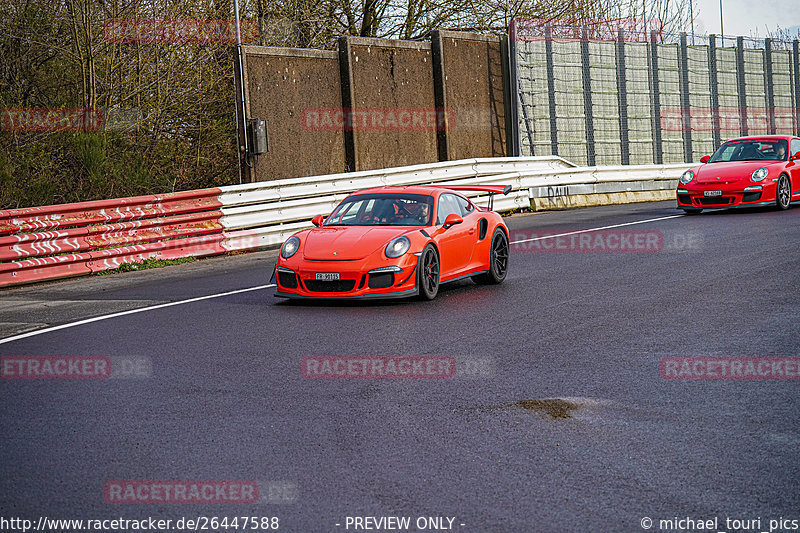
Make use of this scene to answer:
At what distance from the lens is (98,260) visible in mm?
14641

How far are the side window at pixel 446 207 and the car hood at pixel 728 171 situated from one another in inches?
360

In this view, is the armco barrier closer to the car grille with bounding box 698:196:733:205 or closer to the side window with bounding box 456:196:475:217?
the car grille with bounding box 698:196:733:205

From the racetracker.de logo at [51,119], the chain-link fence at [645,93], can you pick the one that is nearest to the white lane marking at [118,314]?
the racetracker.de logo at [51,119]

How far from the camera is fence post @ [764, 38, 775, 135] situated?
31.6 m

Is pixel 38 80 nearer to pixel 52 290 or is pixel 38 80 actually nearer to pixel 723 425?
pixel 52 290

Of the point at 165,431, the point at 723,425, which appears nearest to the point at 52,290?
the point at 165,431

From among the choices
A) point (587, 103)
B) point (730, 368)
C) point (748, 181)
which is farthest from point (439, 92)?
point (730, 368)

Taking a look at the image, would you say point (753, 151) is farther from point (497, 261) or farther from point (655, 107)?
point (497, 261)

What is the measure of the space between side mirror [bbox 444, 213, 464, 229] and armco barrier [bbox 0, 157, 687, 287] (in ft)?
18.8

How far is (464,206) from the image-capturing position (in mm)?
12195

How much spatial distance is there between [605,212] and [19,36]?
40.3 feet

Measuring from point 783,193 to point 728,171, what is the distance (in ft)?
3.87

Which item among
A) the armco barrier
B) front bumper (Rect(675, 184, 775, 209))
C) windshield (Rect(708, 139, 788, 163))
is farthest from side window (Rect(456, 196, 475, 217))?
windshield (Rect(708, 139, 788, 163))

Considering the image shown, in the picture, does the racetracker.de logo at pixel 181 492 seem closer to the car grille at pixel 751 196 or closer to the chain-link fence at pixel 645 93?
the car grille at pixel 751 196
